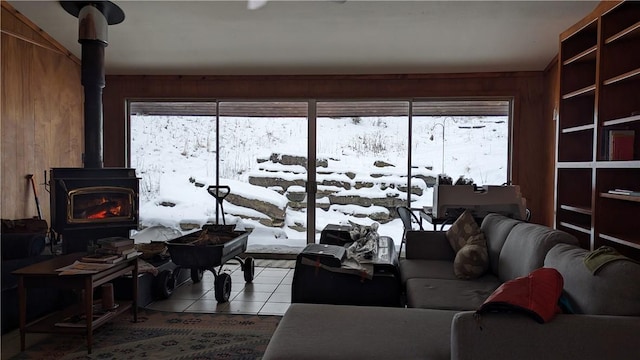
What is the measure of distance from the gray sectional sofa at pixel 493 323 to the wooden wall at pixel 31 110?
3.92 metres

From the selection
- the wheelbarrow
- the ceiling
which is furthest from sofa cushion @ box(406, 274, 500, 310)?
the ceiling

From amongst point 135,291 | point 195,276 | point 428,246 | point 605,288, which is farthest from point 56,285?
point 605,288

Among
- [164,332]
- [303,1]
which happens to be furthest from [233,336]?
[303,1]

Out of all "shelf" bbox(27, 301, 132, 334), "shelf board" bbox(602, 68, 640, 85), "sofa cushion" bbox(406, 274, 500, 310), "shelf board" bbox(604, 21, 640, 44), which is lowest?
"shelf" bbox(27, 301, 132, 334)

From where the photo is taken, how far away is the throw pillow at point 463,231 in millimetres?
3404

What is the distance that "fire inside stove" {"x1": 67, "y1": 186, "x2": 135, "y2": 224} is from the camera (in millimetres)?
4051

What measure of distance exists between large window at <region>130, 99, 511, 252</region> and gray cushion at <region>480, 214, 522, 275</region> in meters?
2.40

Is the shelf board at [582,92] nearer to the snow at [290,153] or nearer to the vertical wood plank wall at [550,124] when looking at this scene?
the vertical wood plank wall at [550,124]

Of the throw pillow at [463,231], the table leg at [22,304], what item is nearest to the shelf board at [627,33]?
the throw pillow at [463,231]

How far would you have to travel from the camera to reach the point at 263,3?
14.4 feet

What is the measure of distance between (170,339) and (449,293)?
Result: 1861mm

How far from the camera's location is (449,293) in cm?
269

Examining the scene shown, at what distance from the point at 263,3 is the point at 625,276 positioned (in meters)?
3.80

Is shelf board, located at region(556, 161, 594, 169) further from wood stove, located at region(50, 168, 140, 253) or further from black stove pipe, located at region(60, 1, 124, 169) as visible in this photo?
black stove pipe, located at region(60, 1, 124, 169)
